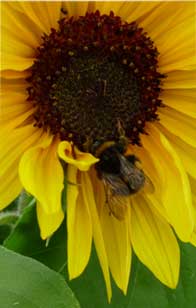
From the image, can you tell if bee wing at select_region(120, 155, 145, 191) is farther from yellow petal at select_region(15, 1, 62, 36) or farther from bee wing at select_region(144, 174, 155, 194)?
yellow petal at select_region(15, 1, 62, 36)

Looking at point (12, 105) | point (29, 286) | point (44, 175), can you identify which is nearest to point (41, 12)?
point (12, 105)

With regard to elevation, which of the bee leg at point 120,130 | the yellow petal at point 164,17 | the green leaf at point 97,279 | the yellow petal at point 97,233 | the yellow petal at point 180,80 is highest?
the yellow petal at point 164,17

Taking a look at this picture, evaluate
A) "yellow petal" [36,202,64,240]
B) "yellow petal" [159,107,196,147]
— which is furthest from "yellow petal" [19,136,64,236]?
"yellow petal" [159,107,196,147]

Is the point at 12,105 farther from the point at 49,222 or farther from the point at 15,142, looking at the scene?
the point at 49,222

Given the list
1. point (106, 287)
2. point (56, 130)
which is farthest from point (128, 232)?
point (56, 130)

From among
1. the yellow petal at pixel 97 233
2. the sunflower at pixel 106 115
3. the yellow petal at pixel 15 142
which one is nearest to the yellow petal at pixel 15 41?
the sunflower at pixel 106 115

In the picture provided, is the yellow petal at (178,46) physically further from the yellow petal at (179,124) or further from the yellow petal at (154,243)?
the yellow petal at (154,243)
